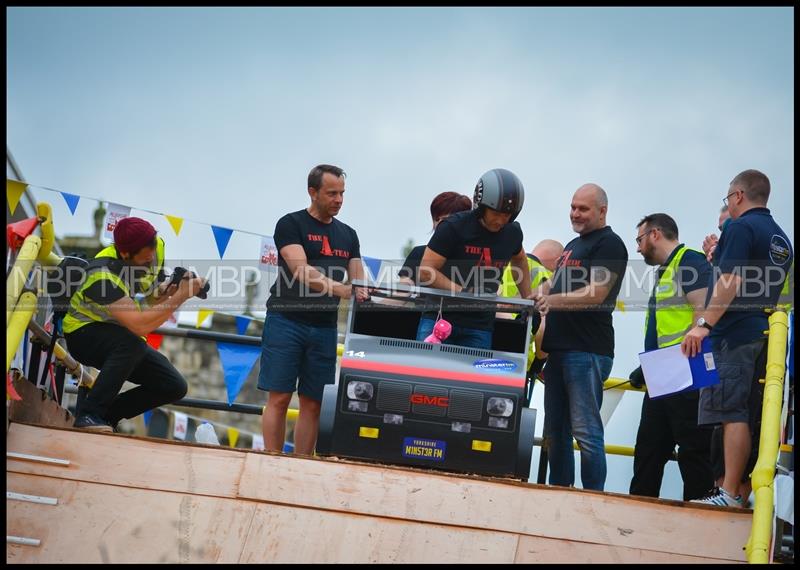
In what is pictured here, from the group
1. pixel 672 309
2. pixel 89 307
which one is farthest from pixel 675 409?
pixel 89 307

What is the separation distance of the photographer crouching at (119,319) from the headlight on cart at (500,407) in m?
1.92

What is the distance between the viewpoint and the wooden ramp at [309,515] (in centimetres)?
453

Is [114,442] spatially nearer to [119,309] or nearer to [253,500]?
[253,500]

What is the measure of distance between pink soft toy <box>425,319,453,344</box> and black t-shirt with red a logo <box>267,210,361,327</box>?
35.5 inches

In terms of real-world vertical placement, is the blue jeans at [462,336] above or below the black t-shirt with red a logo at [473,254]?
below

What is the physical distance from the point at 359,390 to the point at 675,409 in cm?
223

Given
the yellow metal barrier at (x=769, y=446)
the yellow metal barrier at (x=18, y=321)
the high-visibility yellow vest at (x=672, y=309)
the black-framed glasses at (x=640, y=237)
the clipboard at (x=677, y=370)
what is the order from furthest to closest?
the black-framed glasses at (x=640, y=237) → the high-visibility yellow vest at (x=672, y=309) → the clipboard at (x=677, y=370) → the yellow metal barrier at (x=18, y=321) → the yellow metal barrier at (x=769, y=446)

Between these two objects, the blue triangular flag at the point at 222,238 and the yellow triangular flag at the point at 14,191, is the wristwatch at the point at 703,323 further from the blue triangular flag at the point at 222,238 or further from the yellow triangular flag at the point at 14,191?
the yellow triangular flag at the point at 14,191

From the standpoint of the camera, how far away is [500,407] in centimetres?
529

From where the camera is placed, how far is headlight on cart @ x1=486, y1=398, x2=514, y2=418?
5.28 m

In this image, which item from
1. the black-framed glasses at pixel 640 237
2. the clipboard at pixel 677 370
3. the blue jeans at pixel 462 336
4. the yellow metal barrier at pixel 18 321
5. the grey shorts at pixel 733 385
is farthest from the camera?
the black-framed glasses at pixel 640 237

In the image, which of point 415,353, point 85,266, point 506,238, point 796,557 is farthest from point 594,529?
point 85,266

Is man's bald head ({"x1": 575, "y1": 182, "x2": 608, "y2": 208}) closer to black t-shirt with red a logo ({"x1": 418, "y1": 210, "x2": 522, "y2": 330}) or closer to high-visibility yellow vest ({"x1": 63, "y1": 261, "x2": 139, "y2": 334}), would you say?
black t-shirt with red a logo ({"x1": 418, "y1": 210, "x2": 522, "y2": 330})

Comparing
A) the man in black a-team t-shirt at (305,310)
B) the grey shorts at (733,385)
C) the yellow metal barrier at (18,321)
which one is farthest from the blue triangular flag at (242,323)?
the grey shorts at (733,385)
